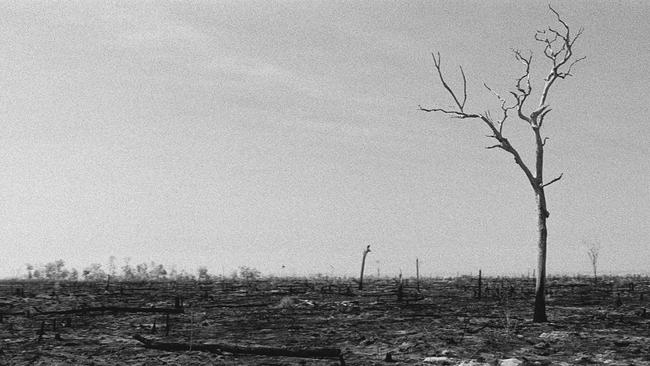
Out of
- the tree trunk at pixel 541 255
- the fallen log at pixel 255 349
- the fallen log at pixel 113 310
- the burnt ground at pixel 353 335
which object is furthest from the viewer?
the fallen log at pixel 113 310

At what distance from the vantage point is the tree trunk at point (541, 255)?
15438mm

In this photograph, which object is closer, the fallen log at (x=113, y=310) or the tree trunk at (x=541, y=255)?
the tree trunk at (x=541, y=255)

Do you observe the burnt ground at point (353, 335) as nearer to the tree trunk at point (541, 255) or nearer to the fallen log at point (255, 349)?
the fallen log at point (255, 349)

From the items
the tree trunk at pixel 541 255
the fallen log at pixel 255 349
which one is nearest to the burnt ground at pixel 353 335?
the fallen log at pixel 255 349

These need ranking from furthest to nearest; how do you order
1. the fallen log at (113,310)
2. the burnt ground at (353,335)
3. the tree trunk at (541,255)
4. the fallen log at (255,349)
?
the fallen log at (113,310) < the tree trunk at (541,255) < the burnt ground at (353,335) < the fallen log at (255,349)

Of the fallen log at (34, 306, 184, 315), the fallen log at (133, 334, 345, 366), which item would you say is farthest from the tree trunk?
the fallen log at (34, 306, 184, 315)

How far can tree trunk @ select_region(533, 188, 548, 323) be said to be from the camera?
50.6 ft

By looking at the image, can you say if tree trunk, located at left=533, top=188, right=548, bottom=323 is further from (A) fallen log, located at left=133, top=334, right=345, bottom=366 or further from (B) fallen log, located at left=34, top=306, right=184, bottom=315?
(B) fallen log, located at left=34, top=306, right=184, bottom=315

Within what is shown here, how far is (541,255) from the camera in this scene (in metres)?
15.5

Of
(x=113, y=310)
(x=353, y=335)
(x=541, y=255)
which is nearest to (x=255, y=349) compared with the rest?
(x=353, y=335)

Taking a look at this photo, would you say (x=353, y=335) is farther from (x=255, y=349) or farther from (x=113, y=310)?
(x=113, y=310)

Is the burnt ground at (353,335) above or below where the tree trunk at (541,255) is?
below

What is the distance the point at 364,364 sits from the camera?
9922mm

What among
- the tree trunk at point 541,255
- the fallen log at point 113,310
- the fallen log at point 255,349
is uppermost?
the tree trunk at point 541,255
